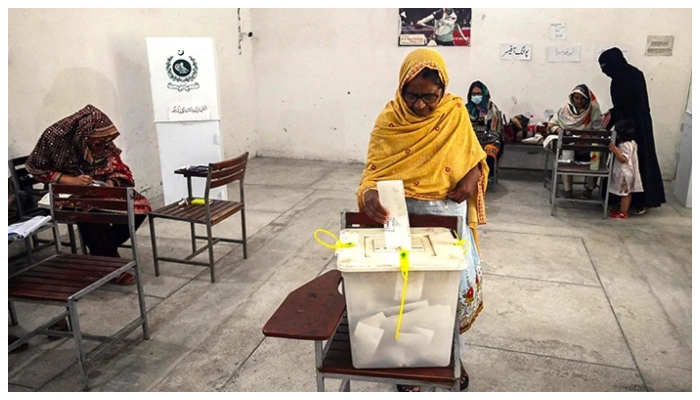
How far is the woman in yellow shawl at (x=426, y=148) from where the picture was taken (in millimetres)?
1638

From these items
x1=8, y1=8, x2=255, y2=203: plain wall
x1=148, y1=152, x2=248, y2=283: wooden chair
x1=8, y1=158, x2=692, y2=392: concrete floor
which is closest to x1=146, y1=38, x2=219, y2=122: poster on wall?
x1=8, y1=8, x2=255, y2=203: plain wall

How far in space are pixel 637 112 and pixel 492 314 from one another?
257cm

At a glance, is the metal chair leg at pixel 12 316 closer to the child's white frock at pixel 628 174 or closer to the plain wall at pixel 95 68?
the plain wall at pixel 95 68

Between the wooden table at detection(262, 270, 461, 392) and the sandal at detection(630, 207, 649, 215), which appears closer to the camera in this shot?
the wooden table at detection(262, 270, 461, 392)

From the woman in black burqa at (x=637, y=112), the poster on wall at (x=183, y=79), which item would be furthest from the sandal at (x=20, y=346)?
the woman in black burqa at (x=637, y=112)

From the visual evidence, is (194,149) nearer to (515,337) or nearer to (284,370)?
(284,370)

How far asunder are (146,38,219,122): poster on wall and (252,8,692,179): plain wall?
261cm

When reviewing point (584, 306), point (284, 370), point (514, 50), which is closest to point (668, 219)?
point (584, 306)

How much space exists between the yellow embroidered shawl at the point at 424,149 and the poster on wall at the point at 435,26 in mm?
4681

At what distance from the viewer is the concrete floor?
224cm

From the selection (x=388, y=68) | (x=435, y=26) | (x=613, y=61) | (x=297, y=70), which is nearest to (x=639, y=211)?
(x=613, y=61)

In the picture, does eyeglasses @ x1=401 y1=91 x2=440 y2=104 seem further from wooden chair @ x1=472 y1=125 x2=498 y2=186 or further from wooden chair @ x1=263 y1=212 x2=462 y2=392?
wooden chair @ x1=472 y1=125 x2=498 y2=186

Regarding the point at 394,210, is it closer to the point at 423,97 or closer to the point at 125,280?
the point at 423,97

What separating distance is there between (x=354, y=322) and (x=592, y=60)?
5480mm
